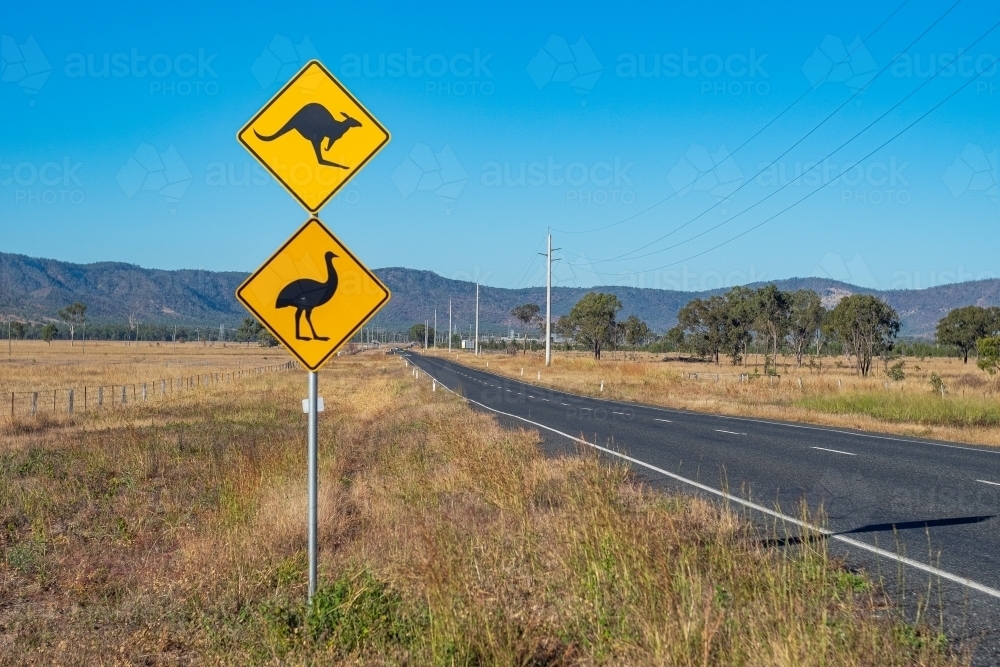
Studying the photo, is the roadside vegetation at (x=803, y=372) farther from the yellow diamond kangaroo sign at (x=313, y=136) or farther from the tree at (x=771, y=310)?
the yellow diamond kangaroo sign at (x=313, y=136)

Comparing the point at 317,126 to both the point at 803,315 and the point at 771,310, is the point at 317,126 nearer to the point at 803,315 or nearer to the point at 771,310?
the point at 771,310

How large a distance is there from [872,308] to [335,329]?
6574 cm

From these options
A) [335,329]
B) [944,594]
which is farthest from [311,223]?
[944,594]

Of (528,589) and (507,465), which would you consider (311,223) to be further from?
(507,465)

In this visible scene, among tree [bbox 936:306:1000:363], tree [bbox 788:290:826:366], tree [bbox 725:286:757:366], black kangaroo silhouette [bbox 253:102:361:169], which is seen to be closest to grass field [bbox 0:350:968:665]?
black kangaroo silhouette [bbox 253:102:361:169]

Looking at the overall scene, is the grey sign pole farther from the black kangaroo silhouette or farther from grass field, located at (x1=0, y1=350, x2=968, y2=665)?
the black kangaroo silhouette

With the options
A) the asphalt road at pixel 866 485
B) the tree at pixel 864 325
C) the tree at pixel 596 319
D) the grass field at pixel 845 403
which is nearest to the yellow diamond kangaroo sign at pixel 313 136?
the asphalt road at pixel 866 485

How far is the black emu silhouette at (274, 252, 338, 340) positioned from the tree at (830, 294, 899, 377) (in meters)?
61.6

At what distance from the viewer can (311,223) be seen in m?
5.36

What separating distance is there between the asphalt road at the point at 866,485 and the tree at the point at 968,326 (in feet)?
239

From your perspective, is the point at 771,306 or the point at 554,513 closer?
the point at 554,513

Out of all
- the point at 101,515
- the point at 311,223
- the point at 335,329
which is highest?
the point at 311,223

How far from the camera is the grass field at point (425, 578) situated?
13.9ft

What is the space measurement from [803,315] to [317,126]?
289ft
